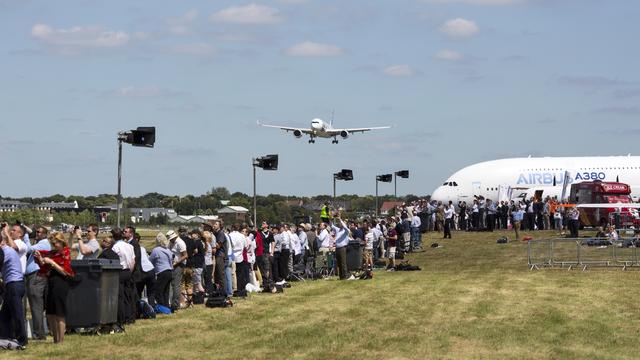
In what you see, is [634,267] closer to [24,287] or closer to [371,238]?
[371,238]

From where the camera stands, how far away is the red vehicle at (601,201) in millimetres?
47550

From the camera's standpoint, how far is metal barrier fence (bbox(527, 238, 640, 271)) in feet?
107

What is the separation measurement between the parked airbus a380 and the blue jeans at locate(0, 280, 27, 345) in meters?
52.2

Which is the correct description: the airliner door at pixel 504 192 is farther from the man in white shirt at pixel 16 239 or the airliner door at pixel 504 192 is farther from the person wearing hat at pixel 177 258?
the man in white shirt at pixel 16 239

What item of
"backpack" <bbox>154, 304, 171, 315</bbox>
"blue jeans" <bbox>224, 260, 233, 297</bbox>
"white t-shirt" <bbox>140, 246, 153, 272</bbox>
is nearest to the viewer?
"white t-shirt" <bbox>140, 246, 153, 272</bbox>

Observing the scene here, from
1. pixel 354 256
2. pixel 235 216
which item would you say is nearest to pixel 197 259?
pixel 354 256

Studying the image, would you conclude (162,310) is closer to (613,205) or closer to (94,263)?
(94,263)

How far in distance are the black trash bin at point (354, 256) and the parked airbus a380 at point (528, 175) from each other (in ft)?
114

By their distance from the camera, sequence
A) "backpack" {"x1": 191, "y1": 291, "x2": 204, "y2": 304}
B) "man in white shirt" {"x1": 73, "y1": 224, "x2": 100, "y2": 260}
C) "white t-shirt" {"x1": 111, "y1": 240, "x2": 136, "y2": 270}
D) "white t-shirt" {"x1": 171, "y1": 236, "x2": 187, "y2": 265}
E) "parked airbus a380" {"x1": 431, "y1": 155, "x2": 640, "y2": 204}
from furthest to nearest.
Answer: "parked airbus a380" {"x1": 431, "y1": 155, "x2": 640, "y2": 204}
"backpack" {"x1": 191, "y1": 291, "x2": 204, "y2": 304}
"white t-shirt" {"x1": 171, "y1": 236, "x2": 187, "y2": 265}
"man in white shirt" {"x1": 73, "y1": 224, "x2": 100, "y2": 260}
"white t-shirt" {"x1": 111, "y1": 240, "x2": 136, "y2": 270}

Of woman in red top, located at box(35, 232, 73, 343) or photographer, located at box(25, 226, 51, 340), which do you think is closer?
woman in red top, located at box(35, 232, 73, 343)

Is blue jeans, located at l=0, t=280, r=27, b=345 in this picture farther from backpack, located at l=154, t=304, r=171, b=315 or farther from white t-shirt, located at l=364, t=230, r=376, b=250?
white t-shirt, located at l=364, t=230, r=376, b=250

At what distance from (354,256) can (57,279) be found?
17119mm

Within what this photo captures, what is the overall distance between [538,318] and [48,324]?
27.1ft

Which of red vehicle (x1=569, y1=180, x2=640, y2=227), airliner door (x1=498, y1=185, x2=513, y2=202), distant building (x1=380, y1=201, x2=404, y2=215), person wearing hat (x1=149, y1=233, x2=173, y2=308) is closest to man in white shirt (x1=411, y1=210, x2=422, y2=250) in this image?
red vehicle (x1=569, y1=180, x2=640, y2=227)
